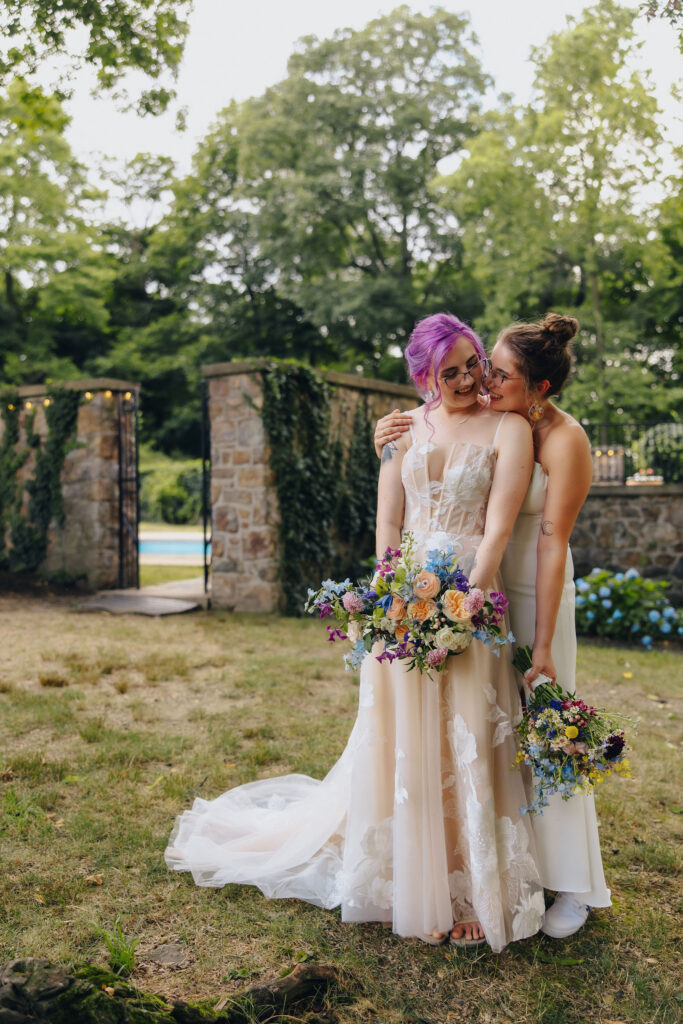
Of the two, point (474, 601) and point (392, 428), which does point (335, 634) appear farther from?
point (392, 428)

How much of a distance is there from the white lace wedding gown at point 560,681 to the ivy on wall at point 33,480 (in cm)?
820

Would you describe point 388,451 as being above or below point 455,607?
above

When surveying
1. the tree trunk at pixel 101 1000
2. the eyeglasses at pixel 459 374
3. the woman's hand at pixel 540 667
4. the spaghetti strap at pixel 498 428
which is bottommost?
the tree trunk at pixel 101 1000

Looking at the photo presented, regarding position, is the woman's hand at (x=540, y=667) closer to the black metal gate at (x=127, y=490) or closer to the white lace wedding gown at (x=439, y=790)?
the white lace wedding gown at (x=439, y=790)

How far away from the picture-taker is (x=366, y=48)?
22281 mm

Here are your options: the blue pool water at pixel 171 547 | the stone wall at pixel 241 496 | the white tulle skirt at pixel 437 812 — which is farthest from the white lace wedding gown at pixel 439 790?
the blue pool water at pixel 171 547

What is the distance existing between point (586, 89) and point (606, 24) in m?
1.27

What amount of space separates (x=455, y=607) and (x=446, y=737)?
1.68 ft

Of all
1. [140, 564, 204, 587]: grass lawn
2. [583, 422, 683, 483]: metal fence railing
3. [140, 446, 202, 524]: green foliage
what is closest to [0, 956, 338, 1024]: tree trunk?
[140, 564, 204, 587]: grass lawn

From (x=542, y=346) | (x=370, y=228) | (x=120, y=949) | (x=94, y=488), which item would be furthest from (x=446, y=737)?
(x=370, y=228)

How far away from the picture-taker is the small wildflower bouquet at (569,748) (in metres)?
2.21

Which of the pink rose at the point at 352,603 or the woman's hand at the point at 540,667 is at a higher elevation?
the pink rose at the point at 352,603

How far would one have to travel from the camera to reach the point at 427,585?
2213 mm

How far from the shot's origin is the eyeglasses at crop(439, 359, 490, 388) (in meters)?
2.42
